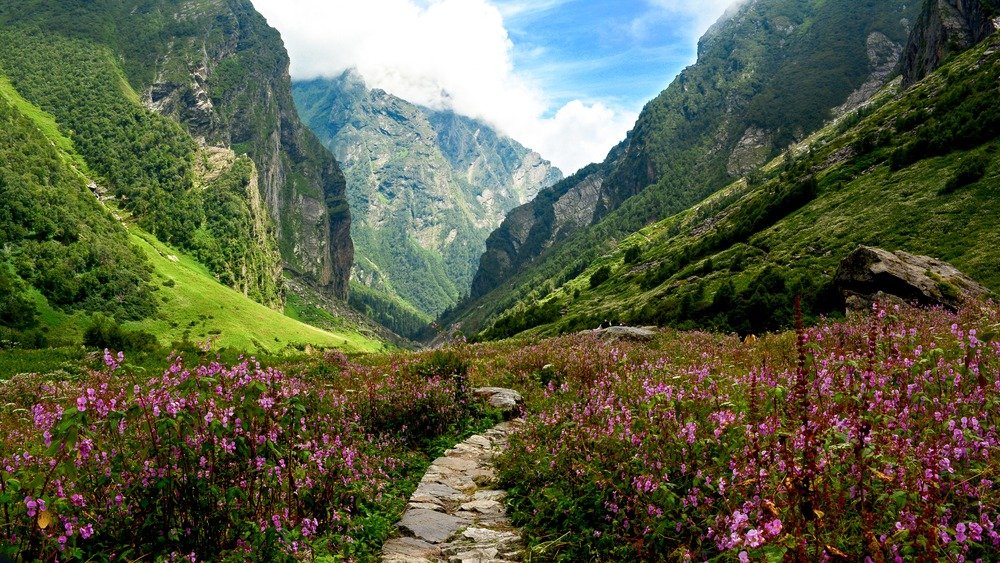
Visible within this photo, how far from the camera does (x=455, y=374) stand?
48.3 ft

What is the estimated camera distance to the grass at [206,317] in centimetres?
11388

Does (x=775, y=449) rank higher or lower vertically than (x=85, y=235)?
lower

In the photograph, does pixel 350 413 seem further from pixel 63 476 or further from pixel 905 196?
pixel 905 196

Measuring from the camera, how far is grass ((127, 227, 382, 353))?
114 m

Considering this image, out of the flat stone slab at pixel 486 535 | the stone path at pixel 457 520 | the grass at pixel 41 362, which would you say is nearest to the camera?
the stone path at pixel 457 520

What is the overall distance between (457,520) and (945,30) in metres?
169

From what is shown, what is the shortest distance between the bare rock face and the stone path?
19.9 metres

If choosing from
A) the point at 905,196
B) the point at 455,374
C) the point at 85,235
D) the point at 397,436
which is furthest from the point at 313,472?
the point at 85,235

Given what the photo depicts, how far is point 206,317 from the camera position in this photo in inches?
4761

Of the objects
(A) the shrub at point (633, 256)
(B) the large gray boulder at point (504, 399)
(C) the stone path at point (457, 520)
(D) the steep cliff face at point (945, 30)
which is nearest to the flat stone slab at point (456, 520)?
(C) the stone path at point (457, 520)

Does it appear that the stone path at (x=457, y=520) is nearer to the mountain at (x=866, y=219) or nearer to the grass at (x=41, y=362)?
the mountain at (x=866, y=219)

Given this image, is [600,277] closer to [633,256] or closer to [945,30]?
[633,256]

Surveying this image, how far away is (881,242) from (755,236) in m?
25.3

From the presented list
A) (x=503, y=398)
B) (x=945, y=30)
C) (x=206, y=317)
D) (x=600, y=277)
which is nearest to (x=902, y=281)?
(x=503, y=398)
